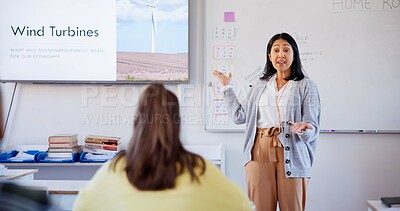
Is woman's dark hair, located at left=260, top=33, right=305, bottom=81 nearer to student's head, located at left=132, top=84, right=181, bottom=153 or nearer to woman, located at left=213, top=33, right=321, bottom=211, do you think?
woman, located at left=213, top=33, right=321, bottom=211

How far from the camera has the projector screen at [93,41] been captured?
A: 11.0ft

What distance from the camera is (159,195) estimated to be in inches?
46.7

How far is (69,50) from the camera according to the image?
3.38 m

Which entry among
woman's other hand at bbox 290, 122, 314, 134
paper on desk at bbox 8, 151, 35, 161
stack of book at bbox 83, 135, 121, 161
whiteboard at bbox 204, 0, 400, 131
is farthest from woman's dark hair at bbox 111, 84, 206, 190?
paper on desk at bbox 8, 151, 35, 161

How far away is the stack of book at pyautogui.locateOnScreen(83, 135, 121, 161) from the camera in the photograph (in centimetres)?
328

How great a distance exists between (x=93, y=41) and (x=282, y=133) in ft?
5.87

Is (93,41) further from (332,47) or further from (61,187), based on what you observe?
(332,47)

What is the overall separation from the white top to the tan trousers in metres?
0.07

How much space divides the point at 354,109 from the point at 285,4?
102cm

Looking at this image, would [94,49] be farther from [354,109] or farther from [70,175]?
[354,109]

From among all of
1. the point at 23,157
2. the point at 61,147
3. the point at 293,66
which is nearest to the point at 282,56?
the point at 293,66

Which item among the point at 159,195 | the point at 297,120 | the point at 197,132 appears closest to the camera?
the point at 159,195

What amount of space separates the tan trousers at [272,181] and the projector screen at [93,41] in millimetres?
1160

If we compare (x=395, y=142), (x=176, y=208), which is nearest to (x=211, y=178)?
(x=176, y=208)
